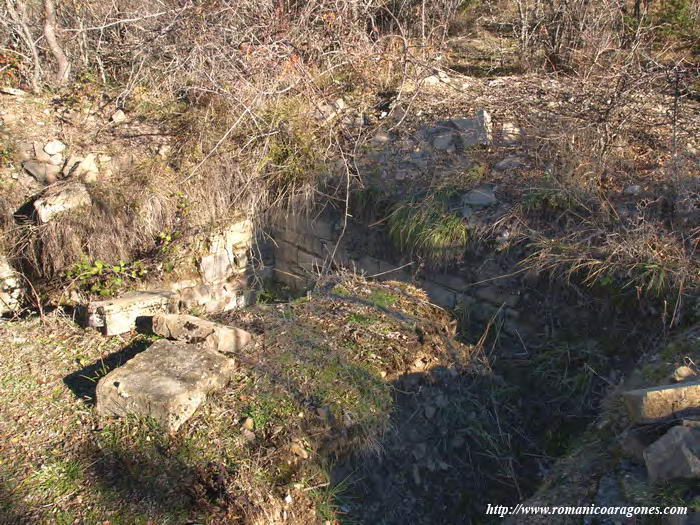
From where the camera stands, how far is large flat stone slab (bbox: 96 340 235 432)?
306cm

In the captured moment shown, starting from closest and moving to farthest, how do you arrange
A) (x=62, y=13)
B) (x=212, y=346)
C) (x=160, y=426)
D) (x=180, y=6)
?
(x=160, y=426)
(x=212, y=346)
(x=180, y=6)
(x=62, y=13)

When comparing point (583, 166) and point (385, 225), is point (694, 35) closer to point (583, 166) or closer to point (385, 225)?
point (583, 166)

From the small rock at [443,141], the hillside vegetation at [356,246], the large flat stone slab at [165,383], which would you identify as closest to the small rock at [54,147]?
the hillside vegetation at [356,246]

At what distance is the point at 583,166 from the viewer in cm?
454

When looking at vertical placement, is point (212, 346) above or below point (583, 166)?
below

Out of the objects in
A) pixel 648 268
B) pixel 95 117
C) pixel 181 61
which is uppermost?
pixel 181 61

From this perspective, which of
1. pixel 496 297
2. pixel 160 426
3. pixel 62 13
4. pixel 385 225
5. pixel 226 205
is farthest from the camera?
pixel 62 13

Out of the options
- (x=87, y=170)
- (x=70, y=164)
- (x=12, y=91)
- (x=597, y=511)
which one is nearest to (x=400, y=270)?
(x=597, y=511)

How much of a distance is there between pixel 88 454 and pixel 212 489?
2.19 feet

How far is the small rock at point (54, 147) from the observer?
223 inches

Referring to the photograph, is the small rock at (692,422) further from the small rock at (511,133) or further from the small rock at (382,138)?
the small rock at (382,138)

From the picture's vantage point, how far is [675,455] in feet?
7.61

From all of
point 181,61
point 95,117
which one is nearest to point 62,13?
point 95,117

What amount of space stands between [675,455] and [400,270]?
9.37 feet
